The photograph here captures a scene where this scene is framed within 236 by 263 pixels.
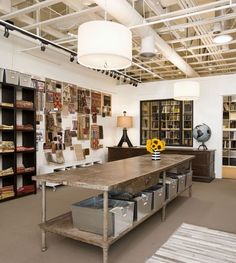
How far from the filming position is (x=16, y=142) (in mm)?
4938

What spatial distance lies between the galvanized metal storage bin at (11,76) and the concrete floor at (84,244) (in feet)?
7.10

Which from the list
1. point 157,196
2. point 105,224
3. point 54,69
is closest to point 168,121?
point 54,69

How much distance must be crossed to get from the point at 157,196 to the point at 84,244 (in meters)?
1.10

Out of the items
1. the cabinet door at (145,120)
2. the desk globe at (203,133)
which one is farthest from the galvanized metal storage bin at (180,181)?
the cabinet door at (145,120)

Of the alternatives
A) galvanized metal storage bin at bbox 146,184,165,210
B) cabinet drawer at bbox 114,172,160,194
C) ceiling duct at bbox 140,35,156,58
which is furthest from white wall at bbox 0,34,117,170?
cabinet drawer at bbox 114,172,160,194

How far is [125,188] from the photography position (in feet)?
8.98

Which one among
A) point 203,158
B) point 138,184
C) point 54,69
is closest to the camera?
point 138,184

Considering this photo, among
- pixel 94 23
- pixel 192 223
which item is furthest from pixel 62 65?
pixel 192 223

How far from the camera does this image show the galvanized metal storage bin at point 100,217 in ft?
8.08

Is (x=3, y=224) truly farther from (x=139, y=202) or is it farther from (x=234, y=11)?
(x=234, y=11)

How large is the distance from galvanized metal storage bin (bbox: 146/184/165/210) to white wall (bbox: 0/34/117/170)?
3138 millimetres

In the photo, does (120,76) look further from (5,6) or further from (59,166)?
(5,6)

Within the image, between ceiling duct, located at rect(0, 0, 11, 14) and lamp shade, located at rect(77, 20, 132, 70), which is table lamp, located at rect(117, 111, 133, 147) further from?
lamp shade, located at rect(77, 20, 132, 70)

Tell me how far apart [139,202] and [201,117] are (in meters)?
4.85
